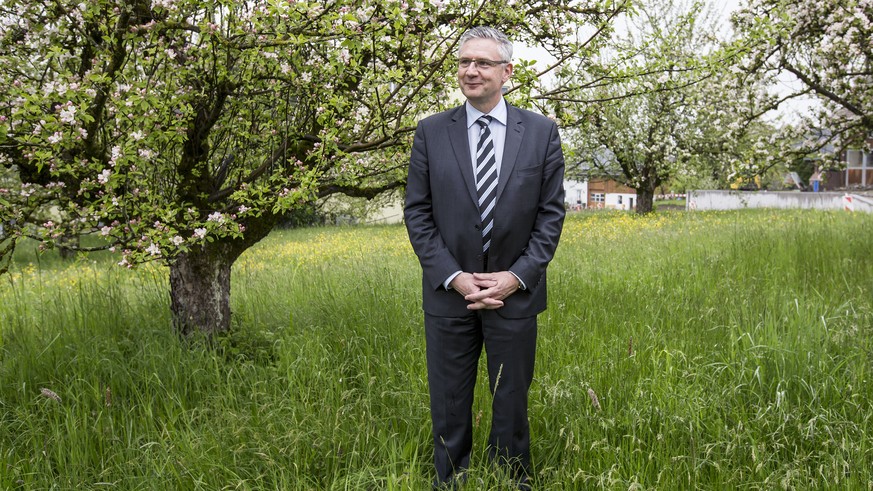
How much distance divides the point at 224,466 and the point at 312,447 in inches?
Answer: 17.3

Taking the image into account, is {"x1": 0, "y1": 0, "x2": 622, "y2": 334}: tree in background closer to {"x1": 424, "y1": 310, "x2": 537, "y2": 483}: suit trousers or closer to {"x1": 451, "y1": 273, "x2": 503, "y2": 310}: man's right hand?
{"x1": 451, "y1": 273, "x2": 503, "y2": 310}: man's right hand

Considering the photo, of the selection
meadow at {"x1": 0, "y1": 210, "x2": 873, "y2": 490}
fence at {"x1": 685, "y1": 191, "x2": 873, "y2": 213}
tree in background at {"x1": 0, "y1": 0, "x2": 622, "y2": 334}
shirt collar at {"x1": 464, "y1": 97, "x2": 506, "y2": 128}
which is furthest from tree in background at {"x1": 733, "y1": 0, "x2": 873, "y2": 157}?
fence at {"x1": 685, "y1": 191, "x2": 873, "y2": 213}

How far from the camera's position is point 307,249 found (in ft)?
44.5

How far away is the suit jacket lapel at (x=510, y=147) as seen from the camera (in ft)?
9.00

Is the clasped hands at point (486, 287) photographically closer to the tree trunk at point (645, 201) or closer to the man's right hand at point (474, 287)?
the man's right hand at point (474, 287)

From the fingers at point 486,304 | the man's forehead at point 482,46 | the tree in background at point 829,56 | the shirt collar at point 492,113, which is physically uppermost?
the tree in background at point 829,56

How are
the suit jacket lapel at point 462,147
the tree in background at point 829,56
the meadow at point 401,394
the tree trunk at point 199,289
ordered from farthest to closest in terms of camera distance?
the tree in background at point 829,56
the tree trunk at point 199,289
the meadow at point 401,394
the suit jacket lapel at point 462,147

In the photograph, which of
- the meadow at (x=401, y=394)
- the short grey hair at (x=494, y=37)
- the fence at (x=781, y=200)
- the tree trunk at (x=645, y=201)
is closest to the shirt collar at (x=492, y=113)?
the short grey hair at (x=494, y=37)

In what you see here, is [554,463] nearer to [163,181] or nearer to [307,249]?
[163,181]

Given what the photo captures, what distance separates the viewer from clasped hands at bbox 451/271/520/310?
2.66 meters

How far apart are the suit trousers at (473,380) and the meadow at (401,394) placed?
164mm

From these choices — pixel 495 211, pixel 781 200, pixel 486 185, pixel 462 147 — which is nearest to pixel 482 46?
pixel 462 147

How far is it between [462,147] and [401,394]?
1.72 meters

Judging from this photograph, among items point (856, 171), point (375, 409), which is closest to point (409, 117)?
point (375, 409)
